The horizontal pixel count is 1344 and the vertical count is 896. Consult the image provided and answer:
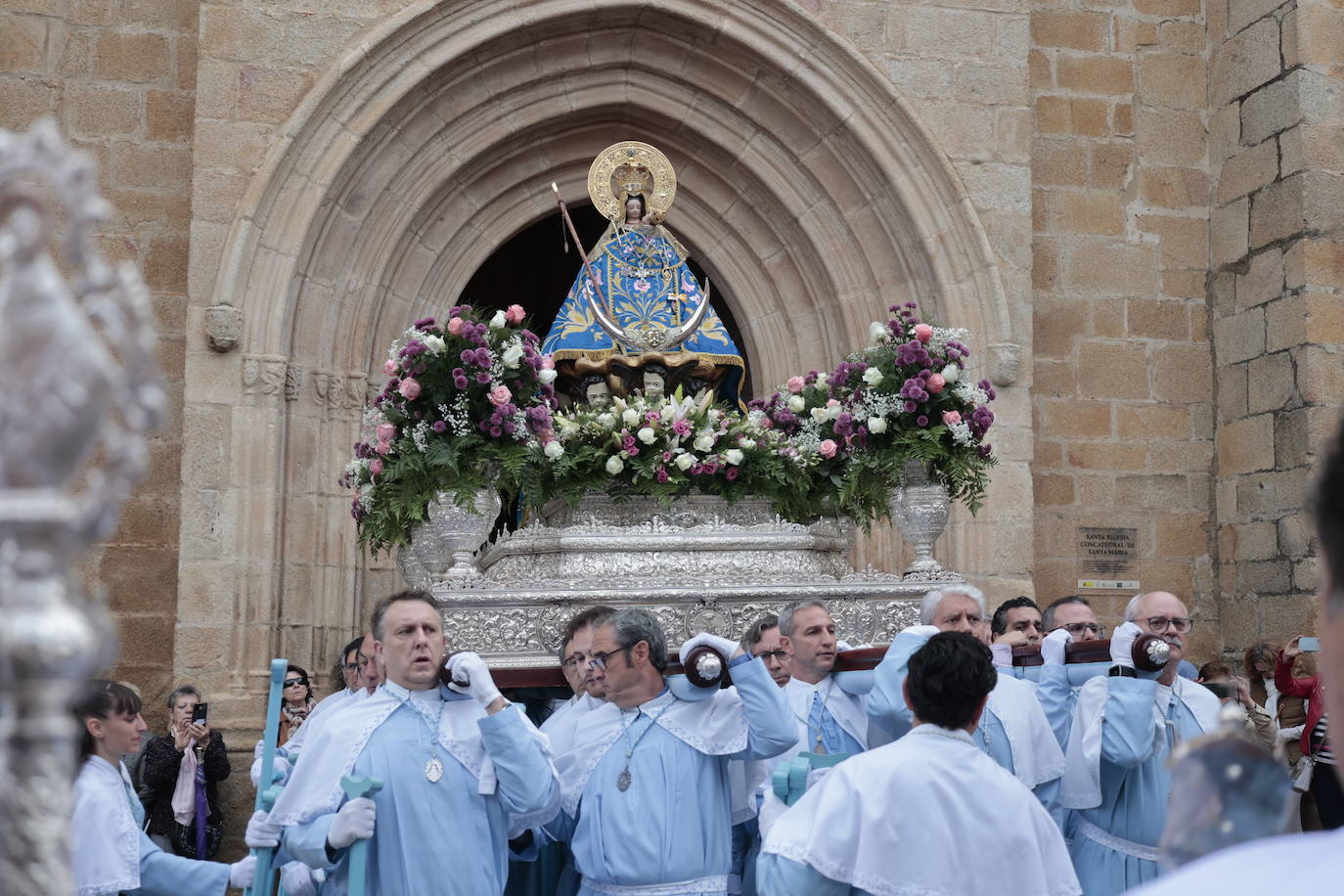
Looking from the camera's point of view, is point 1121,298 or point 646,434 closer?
point 646,434

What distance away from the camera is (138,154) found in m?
9.61

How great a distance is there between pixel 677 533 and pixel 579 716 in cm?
150

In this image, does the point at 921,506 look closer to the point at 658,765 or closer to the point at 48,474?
the point at 658,765

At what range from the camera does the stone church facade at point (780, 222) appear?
898 centimetres

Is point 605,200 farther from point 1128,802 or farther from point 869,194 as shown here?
point 1128,802

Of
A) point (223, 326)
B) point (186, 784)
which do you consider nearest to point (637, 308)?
point (223, 326)

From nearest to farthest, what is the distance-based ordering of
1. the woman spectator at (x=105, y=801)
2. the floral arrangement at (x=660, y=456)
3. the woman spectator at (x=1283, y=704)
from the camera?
the woman spectator at (x=105, y=801) < the floral arrangement at (x=660, y=456) < the woman spectator at (x=1283, y=704)

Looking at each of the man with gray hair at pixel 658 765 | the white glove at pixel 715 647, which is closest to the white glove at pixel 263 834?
the man with gray hair at pixel 658 765

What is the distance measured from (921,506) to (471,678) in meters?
2.96

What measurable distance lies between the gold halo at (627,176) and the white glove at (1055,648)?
3.30 m

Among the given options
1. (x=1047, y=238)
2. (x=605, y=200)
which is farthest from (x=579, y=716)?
(x=1047, y=238)

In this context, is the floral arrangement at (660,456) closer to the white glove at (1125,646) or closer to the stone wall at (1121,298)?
the white glove at (1125,646)

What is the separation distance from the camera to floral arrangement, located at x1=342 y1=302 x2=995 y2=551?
20.7 feet

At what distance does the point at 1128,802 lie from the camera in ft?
17.0
